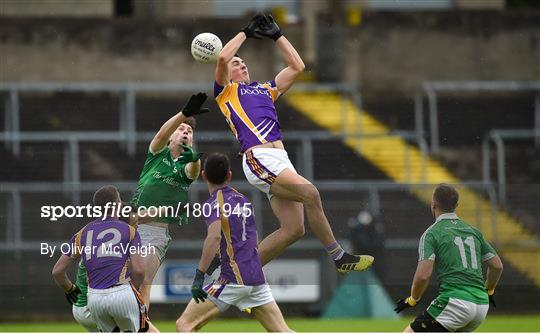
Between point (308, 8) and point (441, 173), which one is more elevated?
point (308, 8)

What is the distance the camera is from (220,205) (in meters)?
11.5

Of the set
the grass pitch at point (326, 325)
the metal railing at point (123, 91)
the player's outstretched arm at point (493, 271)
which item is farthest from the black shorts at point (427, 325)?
the metal railing at point (123, 91)

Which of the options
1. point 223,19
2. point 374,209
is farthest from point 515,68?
point 374,209

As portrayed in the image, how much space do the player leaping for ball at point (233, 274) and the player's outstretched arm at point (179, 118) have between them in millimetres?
644

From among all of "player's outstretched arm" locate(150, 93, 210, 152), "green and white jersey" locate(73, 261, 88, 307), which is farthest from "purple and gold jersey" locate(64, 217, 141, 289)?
"player's outstretched arm" locate(150, 93, 210, 152)

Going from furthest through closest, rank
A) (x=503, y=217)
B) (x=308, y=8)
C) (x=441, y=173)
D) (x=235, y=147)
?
(x=308, y=8)
(x=441, y=173)
(x=235, y=147)
(x=503, y=217)

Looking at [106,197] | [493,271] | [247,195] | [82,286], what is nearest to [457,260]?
[493,271]

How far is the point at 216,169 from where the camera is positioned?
1162 centimetres

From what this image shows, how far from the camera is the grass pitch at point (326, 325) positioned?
1770 centimetres

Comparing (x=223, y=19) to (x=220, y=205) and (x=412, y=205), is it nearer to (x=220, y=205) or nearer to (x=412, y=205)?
(x=412, y=205)

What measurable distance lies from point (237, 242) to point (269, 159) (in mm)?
1235

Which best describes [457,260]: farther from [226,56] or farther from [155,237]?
[155,237]

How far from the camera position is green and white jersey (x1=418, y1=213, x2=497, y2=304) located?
451 inches

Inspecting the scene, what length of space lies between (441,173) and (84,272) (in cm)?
1342
